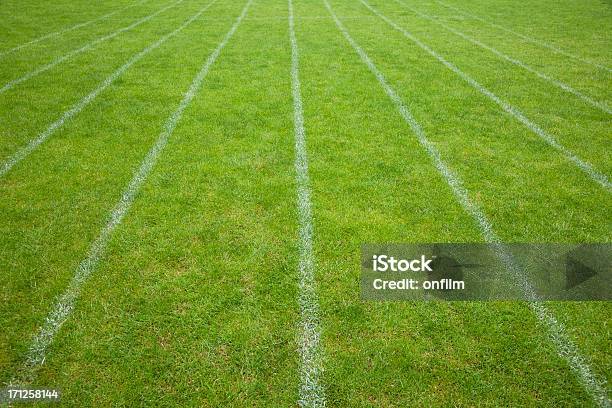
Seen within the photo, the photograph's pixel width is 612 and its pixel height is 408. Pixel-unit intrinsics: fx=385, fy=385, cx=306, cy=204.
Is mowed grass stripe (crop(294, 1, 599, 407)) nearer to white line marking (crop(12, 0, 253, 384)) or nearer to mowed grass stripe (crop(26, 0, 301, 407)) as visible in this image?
mowed grass stripe (crop(26, 0, 301, 407))

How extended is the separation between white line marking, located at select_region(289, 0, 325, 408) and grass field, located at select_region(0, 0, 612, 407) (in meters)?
0.02

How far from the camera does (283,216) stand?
4.29 metres

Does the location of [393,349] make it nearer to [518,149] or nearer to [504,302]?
[504,302]

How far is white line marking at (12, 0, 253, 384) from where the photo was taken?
9.33ft

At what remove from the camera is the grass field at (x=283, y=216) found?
109 inches

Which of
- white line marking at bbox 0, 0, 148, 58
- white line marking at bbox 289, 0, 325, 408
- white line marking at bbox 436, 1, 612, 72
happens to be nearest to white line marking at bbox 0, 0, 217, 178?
white line marking at bbox 0, 0, 148, 58

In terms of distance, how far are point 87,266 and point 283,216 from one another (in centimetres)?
197

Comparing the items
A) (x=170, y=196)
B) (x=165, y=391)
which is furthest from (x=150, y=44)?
(x=165, y=391)

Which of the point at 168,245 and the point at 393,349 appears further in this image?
the point at 168,245

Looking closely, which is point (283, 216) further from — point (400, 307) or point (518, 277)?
point (518, 277)

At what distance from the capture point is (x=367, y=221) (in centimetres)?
420

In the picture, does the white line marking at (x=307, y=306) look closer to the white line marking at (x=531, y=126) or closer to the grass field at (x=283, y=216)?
the grass field at (x=283, y=216)

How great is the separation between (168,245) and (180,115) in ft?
11.0

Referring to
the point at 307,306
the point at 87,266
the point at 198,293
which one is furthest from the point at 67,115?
the point at 307,306
